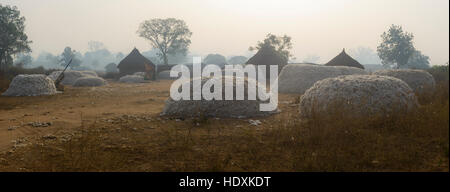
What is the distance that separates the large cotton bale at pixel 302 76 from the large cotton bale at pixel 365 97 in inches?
297

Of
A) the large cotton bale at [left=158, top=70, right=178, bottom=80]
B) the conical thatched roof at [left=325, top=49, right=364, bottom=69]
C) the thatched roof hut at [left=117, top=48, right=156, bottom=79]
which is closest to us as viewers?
the conical thatched roof at [left=325, top=49, right=364, bottom=69]

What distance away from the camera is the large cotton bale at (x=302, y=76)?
14.2m

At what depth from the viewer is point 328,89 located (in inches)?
260

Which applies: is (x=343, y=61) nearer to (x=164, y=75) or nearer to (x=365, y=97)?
(x=365, y=97)

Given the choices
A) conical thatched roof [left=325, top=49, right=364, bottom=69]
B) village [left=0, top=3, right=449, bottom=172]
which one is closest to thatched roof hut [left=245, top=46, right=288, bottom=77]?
conical thatched roof [left=325, top=49, right=364, bottom=69]

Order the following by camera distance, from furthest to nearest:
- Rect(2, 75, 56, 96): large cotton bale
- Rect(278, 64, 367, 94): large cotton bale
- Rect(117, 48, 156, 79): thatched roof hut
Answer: Rect(117, 48, 156, 79): thatched roof hut < Rect(278, 64, 367, 94): large cotton bale < Rect(2, 75, 56, 96): large cotton bale

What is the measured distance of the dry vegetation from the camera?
3.39m

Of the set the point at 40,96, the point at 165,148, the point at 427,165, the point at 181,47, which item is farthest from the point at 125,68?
the point at 427,165

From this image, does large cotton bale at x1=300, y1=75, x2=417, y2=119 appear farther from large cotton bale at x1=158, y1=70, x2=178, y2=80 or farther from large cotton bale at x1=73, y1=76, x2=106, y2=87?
large cotton bale at x1=158, y1=70, x2=178, y2=80

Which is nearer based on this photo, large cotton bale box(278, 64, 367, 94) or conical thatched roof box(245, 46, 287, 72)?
large cotton bale box(278, 64, 367, 94)

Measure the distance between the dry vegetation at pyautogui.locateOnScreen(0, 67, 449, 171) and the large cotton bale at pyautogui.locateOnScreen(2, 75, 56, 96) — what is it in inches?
373

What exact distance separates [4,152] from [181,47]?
56.8 metres

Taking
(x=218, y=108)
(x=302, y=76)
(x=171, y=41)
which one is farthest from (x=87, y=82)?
(x=171, y=41)

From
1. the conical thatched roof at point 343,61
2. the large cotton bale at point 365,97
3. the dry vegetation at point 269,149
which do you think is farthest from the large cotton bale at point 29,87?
the conical thatched roof at point 343,61
